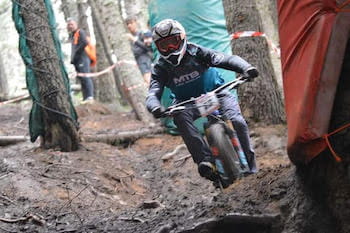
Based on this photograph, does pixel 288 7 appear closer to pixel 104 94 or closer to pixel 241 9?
pixel 241 9

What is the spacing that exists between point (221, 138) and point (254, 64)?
3.00 m

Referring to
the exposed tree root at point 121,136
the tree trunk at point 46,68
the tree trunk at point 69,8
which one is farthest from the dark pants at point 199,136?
the tree trunk at point 69,8

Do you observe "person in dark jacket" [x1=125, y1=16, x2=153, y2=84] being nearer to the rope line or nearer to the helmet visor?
the helmet visor

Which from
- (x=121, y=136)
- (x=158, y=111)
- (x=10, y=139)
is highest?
(x=158, y=111)

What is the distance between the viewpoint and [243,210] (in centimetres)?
423

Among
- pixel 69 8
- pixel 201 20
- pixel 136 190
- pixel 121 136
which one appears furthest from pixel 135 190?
pixel 69 8

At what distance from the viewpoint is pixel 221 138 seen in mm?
5754

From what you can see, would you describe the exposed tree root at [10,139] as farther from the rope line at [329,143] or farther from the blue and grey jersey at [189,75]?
the rope line at [329,143]

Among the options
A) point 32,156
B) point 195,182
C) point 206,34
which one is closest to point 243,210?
point 195,182

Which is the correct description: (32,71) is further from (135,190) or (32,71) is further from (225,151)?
(225,151)

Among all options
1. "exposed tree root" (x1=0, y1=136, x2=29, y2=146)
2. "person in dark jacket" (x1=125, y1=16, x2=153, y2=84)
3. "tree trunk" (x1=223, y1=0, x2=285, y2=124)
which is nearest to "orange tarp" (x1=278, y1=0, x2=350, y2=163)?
"tree trunk" (x1=223, y1=0, x2=285, y2=124)

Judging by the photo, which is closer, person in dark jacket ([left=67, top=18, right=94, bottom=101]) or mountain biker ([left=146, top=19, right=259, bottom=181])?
mountain biker ([left=146, top=19, right=259, bottom=181])

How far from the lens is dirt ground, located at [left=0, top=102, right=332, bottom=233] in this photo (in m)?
4.25

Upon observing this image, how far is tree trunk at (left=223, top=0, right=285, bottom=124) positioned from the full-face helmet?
2.69m
